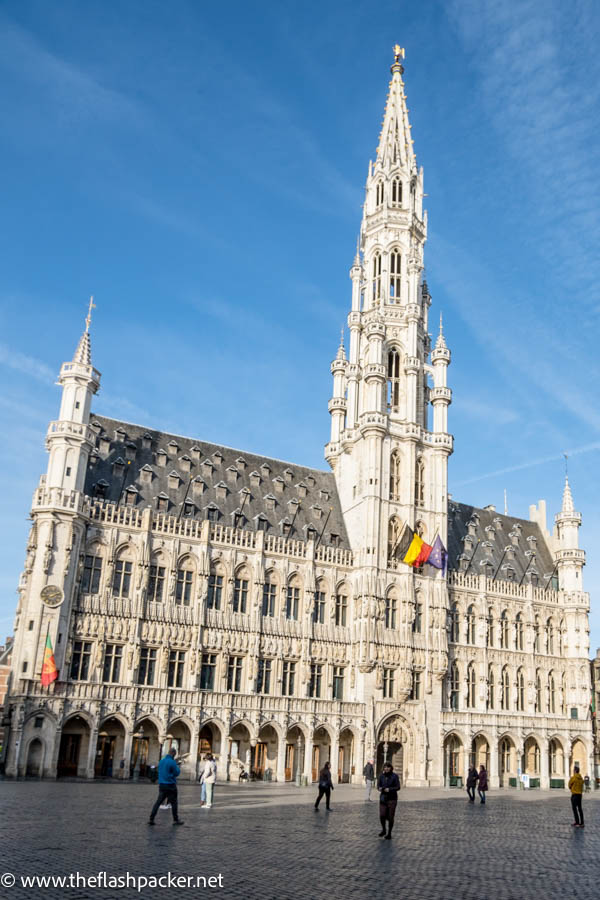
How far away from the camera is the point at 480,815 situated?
33.0 meters

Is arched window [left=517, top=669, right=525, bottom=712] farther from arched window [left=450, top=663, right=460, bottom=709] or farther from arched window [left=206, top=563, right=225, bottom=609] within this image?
arched window [left=206, top=563, right=225, bottom=609]

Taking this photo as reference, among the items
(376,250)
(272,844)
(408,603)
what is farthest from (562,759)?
(272,844)

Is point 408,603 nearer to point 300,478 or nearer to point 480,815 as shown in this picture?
point 300,478

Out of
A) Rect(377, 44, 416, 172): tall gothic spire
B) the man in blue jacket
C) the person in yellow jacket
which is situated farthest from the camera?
Rect(377, 44, 416, 172): tall gothic spire

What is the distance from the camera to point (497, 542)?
3130 inches

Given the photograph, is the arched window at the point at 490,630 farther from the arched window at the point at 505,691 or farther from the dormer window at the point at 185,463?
the dormer window at the point at 185,463

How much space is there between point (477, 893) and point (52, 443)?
46943mm

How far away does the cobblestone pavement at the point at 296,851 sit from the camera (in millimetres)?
14383

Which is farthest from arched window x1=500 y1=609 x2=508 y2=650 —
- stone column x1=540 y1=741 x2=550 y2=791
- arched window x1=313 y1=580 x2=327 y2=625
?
arched window x1=313 y1=580 x2=327 y2=625

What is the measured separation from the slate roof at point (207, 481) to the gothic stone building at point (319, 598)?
0.19 metres

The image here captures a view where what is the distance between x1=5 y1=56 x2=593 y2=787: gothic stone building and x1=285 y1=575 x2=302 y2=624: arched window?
0.16 m

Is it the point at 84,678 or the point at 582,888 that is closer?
the point at 582,888

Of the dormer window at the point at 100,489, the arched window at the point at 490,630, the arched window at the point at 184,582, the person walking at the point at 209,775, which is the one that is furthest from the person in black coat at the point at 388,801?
the arched window at the point at 490,630

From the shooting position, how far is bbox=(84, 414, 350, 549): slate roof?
60344mm
